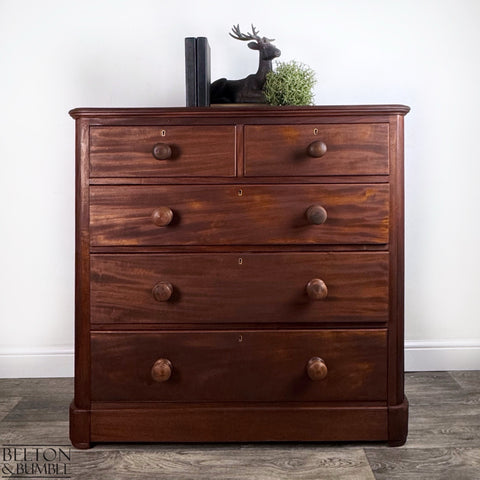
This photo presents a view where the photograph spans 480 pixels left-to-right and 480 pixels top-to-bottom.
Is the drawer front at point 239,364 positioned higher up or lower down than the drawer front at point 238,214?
lower down

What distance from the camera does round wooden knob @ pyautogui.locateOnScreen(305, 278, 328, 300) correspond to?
150 centimetres

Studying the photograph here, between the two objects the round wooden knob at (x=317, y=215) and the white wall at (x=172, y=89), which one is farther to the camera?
the white wall at (x=172, y=89)

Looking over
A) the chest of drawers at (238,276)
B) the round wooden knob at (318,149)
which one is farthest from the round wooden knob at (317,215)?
the round wooden knob at (318,149)

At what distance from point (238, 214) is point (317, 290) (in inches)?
11.4

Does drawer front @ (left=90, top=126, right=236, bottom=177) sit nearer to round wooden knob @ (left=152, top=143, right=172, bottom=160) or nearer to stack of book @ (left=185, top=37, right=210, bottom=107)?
round wooden knob @ (left=152, top=143, right=172, bottom=160)

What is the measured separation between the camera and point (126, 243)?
1529 millimetres

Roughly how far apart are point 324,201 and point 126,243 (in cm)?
54

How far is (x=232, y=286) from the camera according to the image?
1.53 m

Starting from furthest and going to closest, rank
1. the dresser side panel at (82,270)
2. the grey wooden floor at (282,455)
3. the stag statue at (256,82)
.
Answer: the stag statue at (256,82), the dresser side panel at (82,270), the grey wooden floor at (282,455)

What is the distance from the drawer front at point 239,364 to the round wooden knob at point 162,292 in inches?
4.3

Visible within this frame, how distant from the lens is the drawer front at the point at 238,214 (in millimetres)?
1523

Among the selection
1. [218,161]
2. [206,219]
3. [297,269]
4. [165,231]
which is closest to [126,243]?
[165,231]

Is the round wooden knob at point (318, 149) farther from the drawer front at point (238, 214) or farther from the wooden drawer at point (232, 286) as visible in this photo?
the wooden drawer at point (232, 286)

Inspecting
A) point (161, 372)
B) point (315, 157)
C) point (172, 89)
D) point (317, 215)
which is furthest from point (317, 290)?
point (172, 89)
